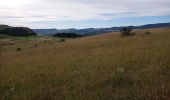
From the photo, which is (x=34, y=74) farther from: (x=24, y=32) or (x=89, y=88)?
(x=24, y=32)

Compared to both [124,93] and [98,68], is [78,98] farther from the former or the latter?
[98,68]

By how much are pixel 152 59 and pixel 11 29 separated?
80.9 metres

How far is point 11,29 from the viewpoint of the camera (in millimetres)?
88750

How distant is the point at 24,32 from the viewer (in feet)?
289

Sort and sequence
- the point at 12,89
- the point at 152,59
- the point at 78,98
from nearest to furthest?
1. the point at 78,98
2. the point at 12,89
3. the point at 152,59

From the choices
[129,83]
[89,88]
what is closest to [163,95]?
[129,83]

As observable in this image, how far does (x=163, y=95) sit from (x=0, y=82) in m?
6.28

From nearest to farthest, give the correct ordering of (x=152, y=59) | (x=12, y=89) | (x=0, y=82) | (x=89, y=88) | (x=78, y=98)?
(x=78, y=98), (x=89, y=88), (x=12, y=89), (x=0, y=82), (x=152, y=59)

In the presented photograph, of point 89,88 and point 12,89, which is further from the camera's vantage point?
point 12,89

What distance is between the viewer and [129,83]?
329 inches

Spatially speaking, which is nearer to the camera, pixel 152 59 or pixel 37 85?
pixel 37 85

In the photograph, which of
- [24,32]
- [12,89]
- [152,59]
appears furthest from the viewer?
[24,32]

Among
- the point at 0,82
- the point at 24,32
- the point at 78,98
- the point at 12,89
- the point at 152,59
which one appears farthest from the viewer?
the point at 24,32

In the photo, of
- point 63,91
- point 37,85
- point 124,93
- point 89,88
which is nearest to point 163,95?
point 124,93
